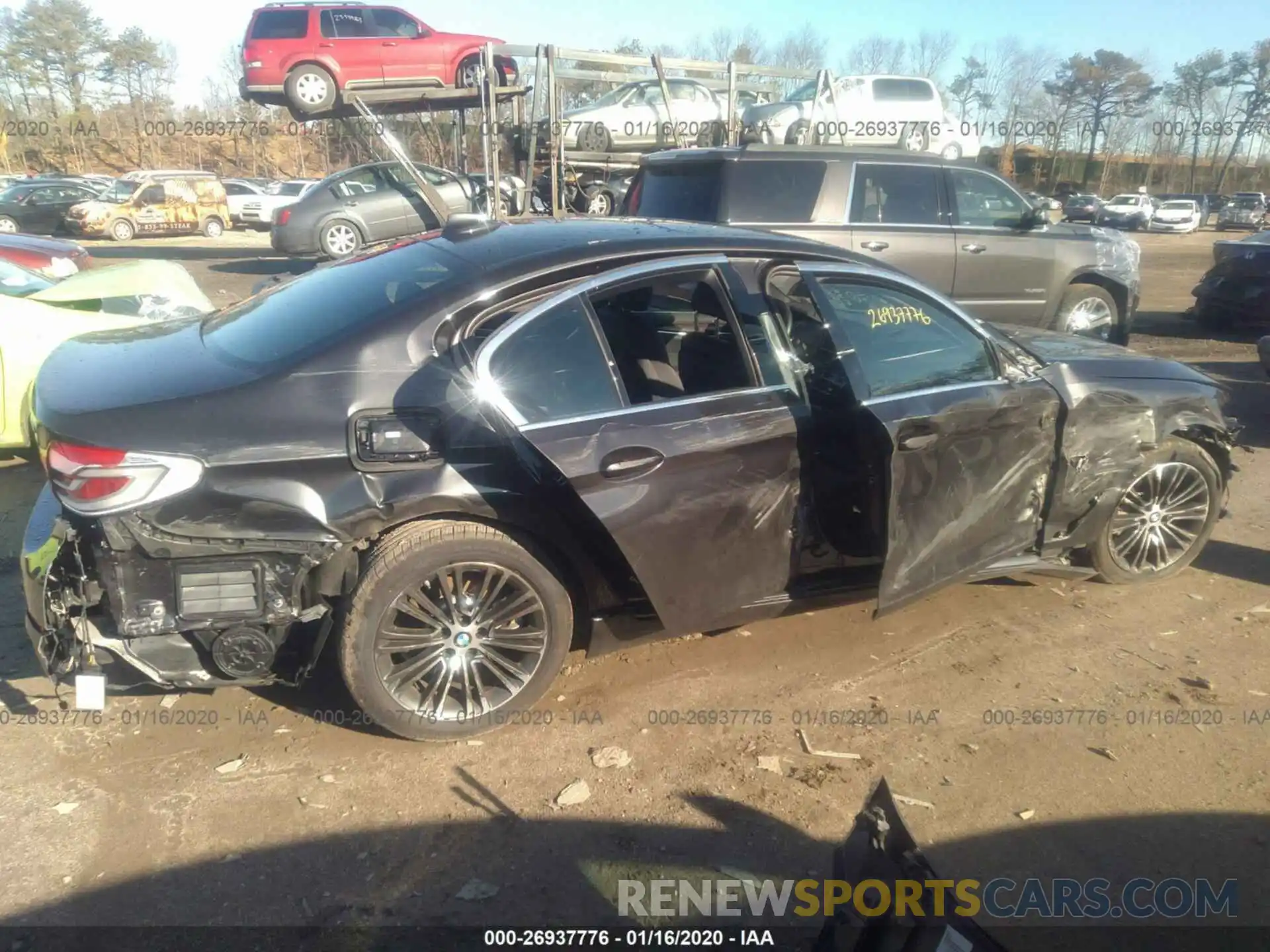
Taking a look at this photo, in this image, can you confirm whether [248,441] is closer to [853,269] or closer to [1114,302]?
[853,269]

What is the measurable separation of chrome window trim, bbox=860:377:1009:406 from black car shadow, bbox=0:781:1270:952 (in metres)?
1.48

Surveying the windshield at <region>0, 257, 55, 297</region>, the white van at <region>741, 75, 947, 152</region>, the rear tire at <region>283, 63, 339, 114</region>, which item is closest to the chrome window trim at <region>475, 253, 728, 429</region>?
the windshield at <region>0, 257, 55, 297</region>

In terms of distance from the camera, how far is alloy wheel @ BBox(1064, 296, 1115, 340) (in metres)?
8.99

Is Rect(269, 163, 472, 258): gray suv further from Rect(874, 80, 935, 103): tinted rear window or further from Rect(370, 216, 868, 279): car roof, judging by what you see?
Rect(370, 216, 868, 279): car roof

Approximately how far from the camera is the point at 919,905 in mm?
1929

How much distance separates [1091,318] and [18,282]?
9.35m

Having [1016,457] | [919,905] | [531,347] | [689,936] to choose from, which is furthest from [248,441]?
[1016,457]

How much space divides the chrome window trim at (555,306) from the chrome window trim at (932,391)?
82cm

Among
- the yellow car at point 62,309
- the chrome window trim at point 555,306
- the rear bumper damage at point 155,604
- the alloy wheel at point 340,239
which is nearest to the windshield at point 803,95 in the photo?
the alloy wheel at point 340,239

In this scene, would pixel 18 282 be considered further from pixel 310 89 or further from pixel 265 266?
pixel 265 266

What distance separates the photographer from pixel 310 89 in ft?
46.8

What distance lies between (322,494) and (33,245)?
8.89 m

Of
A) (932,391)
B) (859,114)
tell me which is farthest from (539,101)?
(932,391)

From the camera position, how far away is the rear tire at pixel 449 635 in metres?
3.20
